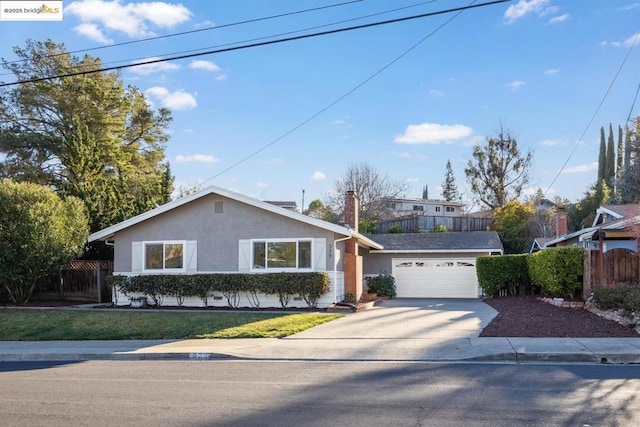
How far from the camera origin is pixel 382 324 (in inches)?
596

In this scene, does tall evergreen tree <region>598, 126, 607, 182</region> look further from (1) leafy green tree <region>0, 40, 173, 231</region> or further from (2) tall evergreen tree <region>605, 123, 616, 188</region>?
(1) leafy green tree <region>0, 40, 173, 231</region>

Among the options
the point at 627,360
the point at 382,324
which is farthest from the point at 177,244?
the point at 627,360

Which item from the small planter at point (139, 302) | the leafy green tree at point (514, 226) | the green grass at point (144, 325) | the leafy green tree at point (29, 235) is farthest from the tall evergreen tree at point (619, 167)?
the leafy green tree at point (29, 235)

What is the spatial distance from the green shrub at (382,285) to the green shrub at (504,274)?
4.33 metres

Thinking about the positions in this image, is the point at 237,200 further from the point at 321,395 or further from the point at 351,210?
the point at 321,395

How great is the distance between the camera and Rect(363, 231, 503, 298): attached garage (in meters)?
26.8

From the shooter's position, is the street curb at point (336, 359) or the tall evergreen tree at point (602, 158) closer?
the street curb at point (336, 359)

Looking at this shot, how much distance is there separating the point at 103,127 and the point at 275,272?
20213 mm

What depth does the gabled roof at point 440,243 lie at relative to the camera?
2688 centimetres

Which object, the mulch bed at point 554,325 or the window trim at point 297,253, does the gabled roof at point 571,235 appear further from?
the window trim at point 297,253

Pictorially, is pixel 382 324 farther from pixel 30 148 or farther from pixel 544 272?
pixel 30 148

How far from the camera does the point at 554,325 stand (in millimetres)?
13328

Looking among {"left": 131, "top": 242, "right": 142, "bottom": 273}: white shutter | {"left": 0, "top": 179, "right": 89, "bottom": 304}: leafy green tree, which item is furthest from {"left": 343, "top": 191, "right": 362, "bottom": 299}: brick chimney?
{"left": 0, "top": 179, "right": 89, "bottom": 304}: leafy green tree

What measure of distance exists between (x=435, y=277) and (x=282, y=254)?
33.4 ft
